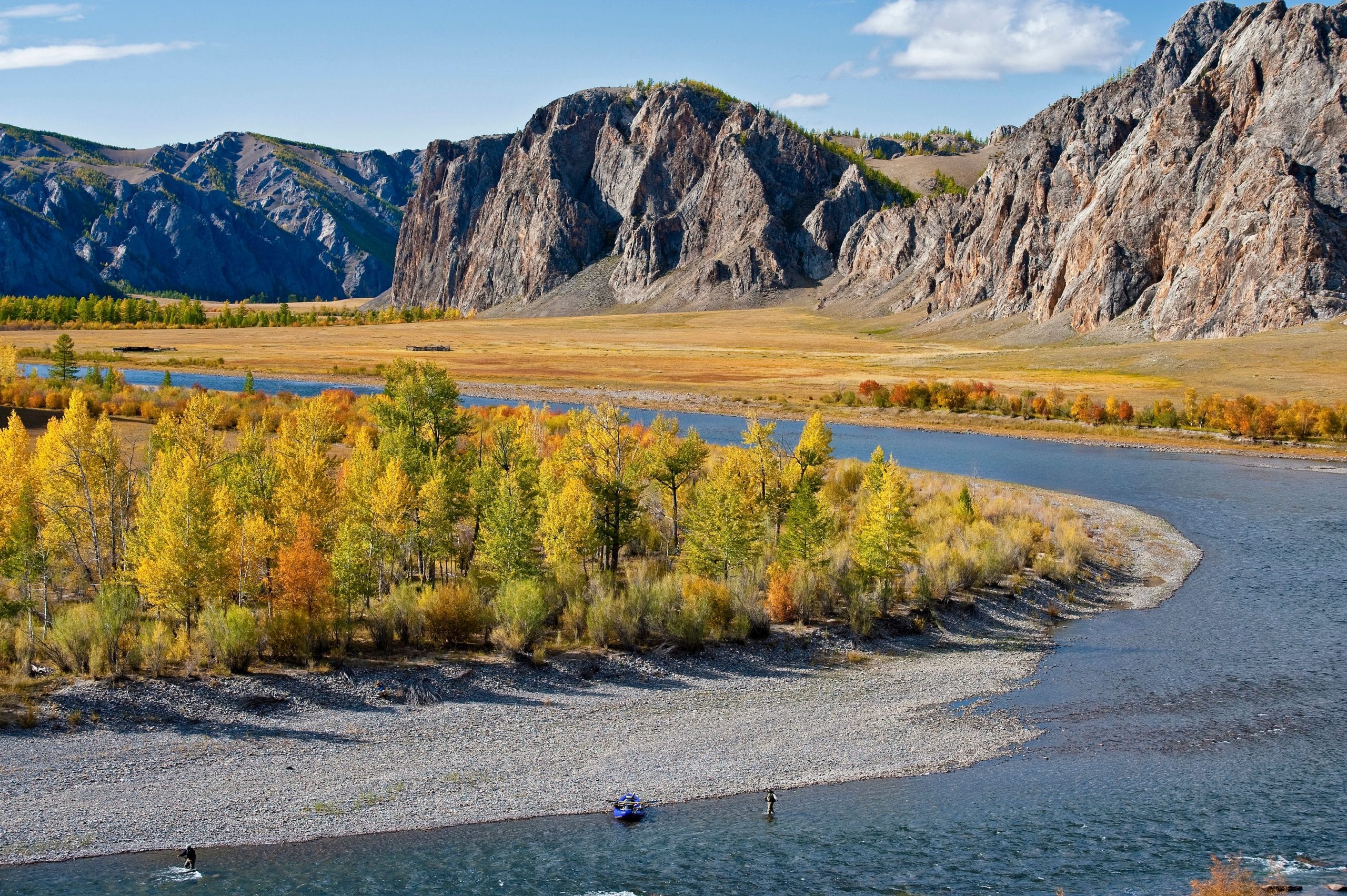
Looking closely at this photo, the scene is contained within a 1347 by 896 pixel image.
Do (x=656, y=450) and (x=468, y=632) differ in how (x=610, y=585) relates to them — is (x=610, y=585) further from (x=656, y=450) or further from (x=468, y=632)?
(x=656, y=450)

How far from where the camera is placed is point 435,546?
33031 millimetres

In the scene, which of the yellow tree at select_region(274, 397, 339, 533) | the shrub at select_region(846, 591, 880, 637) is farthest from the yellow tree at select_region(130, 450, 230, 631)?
the shrub at select_region(846, 591, 880, 637)

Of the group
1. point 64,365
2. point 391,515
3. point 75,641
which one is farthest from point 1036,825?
point 64,365

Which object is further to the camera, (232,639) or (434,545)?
(434,545)

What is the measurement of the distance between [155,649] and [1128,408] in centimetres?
7532

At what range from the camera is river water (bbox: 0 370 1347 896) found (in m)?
17.7

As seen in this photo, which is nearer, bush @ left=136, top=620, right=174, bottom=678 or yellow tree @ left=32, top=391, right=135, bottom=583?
bush @ left=136, top=620, right=174, bottom=678

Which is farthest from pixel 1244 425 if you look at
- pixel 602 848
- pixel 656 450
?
pixel 602 848

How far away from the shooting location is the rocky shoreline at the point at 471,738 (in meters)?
19.8

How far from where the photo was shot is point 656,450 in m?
38.3

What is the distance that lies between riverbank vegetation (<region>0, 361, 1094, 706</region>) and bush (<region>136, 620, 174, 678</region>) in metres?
0.05

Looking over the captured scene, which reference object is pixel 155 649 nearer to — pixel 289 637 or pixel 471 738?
pixel 289 637

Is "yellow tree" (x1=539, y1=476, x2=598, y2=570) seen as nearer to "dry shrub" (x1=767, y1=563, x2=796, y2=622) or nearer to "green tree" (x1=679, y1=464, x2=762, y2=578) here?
"green tree" (x1=679, y1=464, x2=762, y2=578)

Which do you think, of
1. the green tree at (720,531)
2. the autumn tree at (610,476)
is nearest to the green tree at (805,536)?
the green tree at (720,531)
